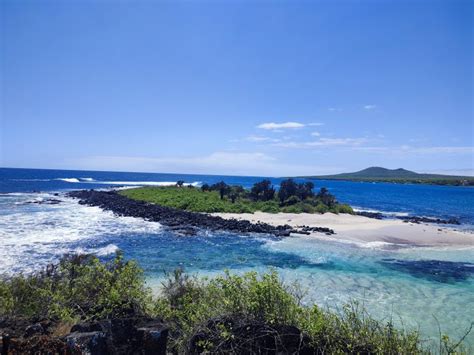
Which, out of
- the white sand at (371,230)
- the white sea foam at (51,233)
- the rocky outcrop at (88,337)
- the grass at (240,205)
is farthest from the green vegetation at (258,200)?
the rocky outcrop at (88,337)

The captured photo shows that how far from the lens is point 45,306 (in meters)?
5.96

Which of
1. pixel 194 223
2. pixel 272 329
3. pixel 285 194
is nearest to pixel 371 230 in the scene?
pixel 194 223

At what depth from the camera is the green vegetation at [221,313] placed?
199 inches

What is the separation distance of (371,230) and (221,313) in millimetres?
25028

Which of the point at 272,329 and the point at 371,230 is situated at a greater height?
the point at 272,329

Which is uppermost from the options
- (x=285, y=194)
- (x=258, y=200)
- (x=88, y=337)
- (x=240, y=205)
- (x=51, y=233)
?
(x=88, y=337)

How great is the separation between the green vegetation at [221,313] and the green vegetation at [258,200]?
1204 inches

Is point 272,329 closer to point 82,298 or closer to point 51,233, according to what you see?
point 82,298

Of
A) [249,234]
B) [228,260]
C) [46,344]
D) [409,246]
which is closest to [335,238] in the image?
[409,246]

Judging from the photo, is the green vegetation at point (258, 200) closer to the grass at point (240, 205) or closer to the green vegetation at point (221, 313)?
the grass at point (240, 205)

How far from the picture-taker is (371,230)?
2788 cm

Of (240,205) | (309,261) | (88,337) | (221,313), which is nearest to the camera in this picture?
(88,337)

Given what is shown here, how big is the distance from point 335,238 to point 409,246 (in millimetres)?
4830

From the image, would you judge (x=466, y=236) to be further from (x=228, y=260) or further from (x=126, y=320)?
(x=126, y=320)
